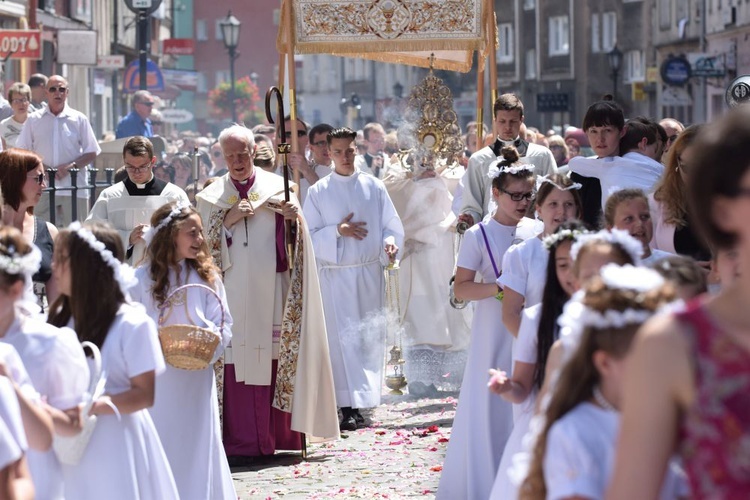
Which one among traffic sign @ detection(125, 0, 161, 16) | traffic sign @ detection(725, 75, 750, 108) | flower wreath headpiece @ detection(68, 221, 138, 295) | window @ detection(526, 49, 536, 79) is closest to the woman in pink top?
flower wreath headpiece @ detection(68, 221, 138, 295)

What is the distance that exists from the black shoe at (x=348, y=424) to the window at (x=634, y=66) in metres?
48.6

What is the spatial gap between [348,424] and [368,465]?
145 centimetres

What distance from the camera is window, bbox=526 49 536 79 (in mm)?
65188

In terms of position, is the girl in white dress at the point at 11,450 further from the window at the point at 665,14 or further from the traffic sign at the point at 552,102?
the window at the point at 665,14

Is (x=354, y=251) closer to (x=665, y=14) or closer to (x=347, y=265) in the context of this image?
(x=347, y=265)

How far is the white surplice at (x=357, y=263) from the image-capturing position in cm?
1095

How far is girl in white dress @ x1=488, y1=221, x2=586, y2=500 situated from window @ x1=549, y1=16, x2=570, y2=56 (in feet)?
192

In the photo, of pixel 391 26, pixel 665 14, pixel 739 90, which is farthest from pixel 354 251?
pixel 665 14

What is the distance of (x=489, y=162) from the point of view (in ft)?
34.8

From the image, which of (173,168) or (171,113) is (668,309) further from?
(171,113)

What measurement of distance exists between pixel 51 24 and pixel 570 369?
32.1 meters

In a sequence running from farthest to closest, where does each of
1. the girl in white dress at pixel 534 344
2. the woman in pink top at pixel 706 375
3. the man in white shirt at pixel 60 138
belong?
the man in white shirt at pixel 60 138
the girl in white dress at pixel 534 344
the woman in pink top at pixel 706 375

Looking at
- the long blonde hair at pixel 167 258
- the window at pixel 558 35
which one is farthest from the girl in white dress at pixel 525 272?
the window at pixel 558 35

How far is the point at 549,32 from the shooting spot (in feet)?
211
